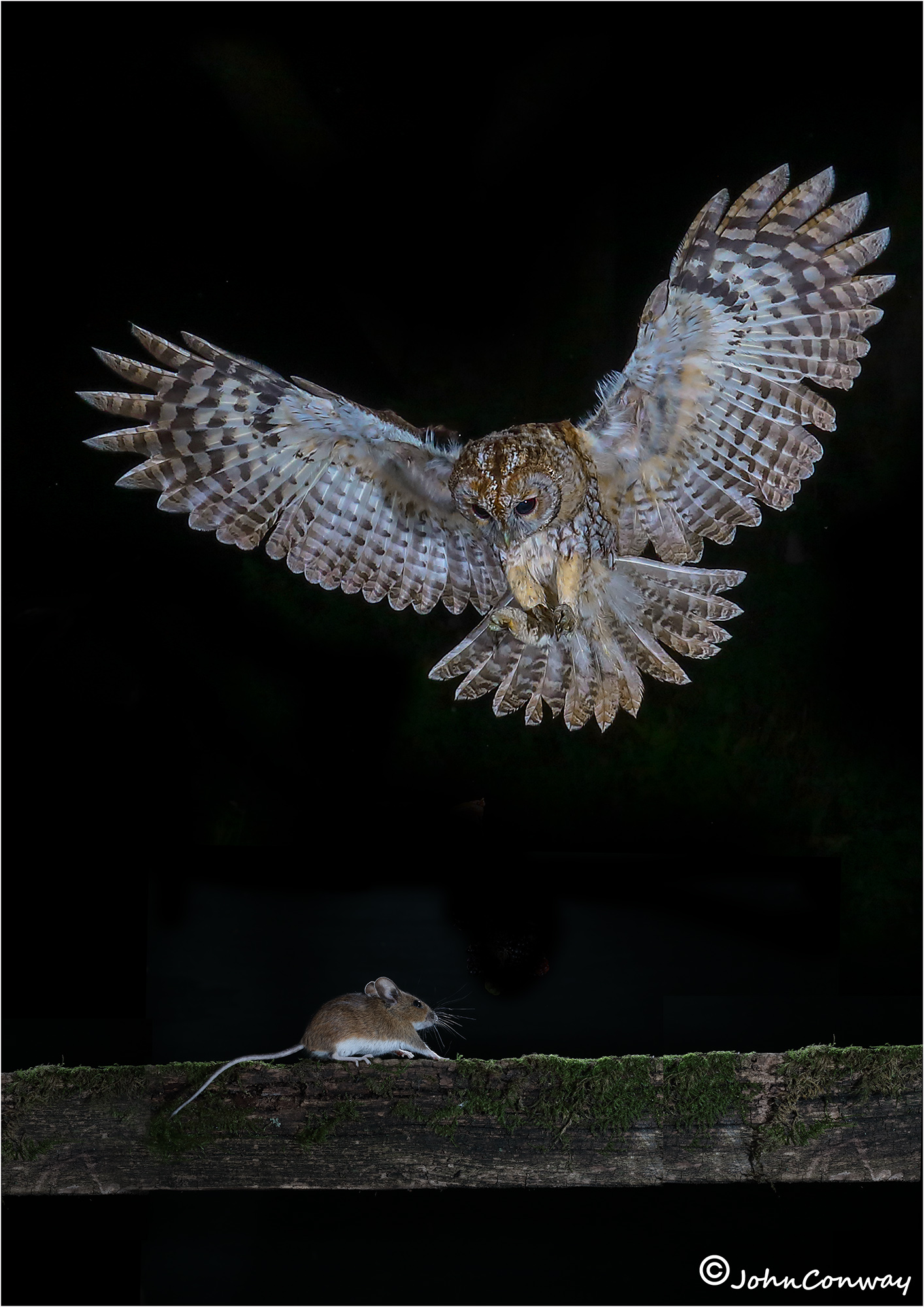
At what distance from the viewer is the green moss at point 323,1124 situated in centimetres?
154

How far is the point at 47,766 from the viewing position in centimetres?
185

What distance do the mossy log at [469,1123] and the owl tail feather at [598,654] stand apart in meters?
0.70

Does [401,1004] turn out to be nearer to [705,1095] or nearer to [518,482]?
[705,1095]

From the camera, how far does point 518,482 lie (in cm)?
160

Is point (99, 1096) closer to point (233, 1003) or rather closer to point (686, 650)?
point (233, 1003)

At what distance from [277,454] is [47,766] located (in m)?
0.81

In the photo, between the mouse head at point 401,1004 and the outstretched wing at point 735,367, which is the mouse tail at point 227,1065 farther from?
the outstretched wing at point 735,367

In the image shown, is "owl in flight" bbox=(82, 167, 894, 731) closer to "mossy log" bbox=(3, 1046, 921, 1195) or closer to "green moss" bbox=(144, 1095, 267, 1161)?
"mossy log" bbox=(3, 1046, 921, 1195)

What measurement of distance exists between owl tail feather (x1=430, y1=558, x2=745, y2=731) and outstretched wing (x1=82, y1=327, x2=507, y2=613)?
0.13 meters

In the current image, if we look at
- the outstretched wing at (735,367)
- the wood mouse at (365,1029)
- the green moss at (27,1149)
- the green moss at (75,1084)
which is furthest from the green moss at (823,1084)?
the green moss at (27,1149)

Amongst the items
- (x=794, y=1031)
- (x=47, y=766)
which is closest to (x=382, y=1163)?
(x=794, y=1031)

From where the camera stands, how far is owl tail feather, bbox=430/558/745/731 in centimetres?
187

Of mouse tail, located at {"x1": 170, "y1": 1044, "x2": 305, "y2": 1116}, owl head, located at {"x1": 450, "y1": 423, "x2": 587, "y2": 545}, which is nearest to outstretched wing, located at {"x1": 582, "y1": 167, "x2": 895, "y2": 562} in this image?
owl head, located at {"x1": 450, "y1": 423, "x2": 587, "y2": 545}

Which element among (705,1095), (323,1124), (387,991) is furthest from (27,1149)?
(705,1095)
